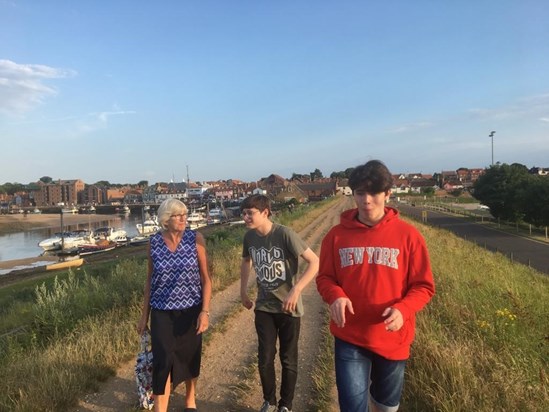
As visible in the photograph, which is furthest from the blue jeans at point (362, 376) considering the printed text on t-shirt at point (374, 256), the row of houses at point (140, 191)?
the row of houses at point (140, 191)

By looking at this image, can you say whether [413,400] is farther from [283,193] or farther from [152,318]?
[283,193]

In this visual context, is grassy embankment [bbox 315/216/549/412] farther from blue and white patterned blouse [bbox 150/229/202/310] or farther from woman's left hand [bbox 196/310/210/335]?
blue and white patterned blouse [bbox 150/229/202/310]

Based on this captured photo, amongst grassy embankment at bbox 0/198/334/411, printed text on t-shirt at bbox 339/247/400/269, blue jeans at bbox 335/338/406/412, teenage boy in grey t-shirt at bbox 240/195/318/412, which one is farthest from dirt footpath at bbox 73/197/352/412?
printed text on t-shirt at bbox 339/247/400/269

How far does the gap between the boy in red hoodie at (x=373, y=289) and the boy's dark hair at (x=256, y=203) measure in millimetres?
1252

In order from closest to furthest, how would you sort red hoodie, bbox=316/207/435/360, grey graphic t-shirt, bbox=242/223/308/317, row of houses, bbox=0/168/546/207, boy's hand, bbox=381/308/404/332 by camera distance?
1. boy's hand, bbox=381/308/404/332
2. red hoodie, bbox=316/207/435/360
3. grey graphic t-shirt, bbox=242/223/308/317
4. row of houses, bbox=0/168/546/207

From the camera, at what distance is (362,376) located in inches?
101

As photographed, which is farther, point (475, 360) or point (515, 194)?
point (515, 194)

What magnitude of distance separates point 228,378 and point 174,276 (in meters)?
1.73

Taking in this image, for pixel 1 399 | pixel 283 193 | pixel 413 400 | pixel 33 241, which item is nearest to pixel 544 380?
pixel 413 400

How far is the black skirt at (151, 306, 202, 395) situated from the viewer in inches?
140

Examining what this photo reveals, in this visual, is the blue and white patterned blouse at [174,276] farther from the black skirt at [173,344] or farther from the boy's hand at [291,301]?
the boy's hand at [291,301]

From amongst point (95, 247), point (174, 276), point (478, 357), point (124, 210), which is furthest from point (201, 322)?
point (124, 210)

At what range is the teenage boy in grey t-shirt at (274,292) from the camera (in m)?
3.68

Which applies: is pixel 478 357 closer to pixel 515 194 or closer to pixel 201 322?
pixel 201 322
